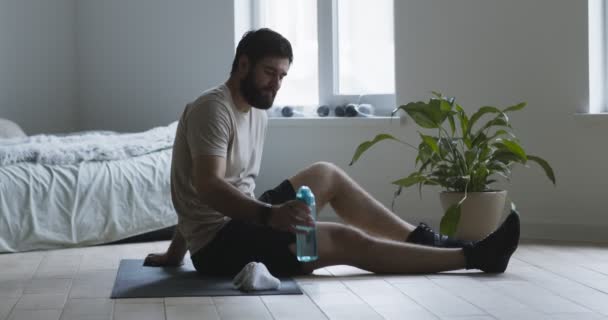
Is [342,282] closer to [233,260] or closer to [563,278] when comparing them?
Answer: [233,260]

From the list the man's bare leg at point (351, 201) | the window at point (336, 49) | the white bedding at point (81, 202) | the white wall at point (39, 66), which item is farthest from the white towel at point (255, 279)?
the white wall at point (39, 66)

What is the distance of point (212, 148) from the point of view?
2.45 meters

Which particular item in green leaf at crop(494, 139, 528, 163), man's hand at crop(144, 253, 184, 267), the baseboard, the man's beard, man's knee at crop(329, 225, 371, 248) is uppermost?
the man's beard

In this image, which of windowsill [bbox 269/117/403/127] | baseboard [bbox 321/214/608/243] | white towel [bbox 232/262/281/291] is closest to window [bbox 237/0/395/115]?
windowsill [bbox 269/117/403/127]

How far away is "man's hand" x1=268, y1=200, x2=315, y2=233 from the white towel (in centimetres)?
20

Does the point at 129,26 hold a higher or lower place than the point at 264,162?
higher

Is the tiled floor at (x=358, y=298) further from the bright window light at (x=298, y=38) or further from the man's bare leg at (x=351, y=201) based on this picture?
the bright window light at (x=298, y=38)

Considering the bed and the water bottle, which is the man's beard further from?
the bed

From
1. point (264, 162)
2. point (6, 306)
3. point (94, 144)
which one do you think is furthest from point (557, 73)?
point (6, 306)

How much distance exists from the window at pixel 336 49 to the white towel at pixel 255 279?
206cm

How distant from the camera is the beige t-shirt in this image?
2477mm

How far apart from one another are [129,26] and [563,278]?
3158mm

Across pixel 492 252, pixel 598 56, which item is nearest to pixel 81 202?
pixel 492 252

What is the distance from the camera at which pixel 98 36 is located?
5.12 m
